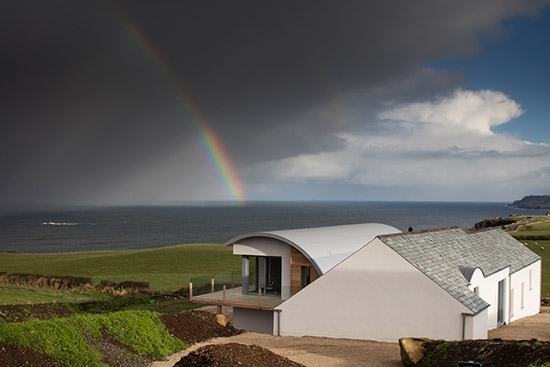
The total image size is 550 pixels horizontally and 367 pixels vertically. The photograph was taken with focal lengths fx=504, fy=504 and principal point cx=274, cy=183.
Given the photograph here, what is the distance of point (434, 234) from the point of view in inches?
879

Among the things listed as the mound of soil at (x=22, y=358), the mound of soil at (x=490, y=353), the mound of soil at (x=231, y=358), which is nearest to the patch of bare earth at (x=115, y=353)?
the mound of soil at (x=22, y=358)

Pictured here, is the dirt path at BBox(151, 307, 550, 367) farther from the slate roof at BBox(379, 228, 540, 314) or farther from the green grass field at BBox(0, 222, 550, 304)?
the green grass field at BBox(0, 222, 550, 304)

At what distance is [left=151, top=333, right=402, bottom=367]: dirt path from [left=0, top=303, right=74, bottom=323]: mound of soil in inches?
236

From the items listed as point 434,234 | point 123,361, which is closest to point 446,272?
point 434,234

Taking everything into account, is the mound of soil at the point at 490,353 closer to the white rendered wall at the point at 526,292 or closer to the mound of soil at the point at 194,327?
the mound of soil at the point at 194,327

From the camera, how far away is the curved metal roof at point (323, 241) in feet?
72.0

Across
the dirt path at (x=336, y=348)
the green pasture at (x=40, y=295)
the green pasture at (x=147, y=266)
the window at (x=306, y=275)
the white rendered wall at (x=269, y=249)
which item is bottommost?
the green pasture at (x=147, y=266)

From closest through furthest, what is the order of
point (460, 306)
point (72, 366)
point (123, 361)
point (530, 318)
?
point (72, 366) → point (123, 361) → point (460, 306) → point (530, 318)

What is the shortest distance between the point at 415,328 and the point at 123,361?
32.6 feet

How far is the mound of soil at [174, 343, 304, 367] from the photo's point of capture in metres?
11.3

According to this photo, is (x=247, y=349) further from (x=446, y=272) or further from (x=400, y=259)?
(x=446, y=272)

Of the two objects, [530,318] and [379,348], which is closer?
[379,348]

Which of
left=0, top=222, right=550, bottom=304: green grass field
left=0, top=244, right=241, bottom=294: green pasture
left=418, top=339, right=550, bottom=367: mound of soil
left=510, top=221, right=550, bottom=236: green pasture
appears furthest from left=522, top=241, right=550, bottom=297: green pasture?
left=418, top=339, right=550, bottom=367: mound of soil

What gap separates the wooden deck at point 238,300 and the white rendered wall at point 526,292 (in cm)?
1164
